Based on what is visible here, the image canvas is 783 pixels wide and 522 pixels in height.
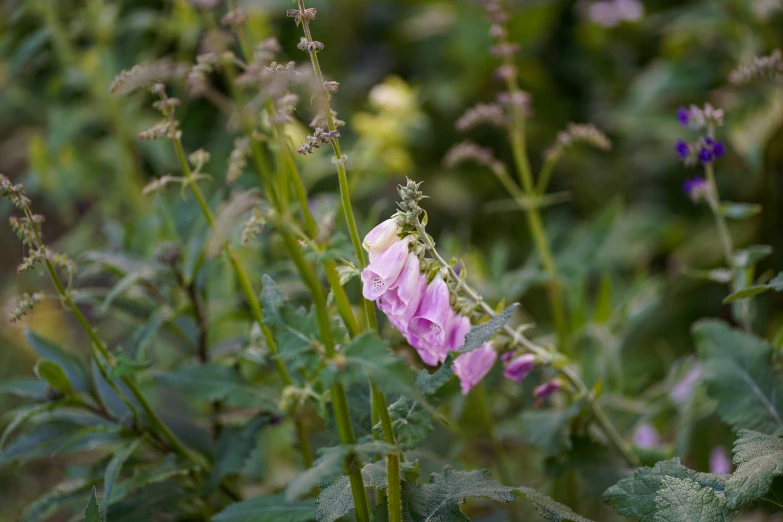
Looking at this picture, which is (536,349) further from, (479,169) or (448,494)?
(479,169)

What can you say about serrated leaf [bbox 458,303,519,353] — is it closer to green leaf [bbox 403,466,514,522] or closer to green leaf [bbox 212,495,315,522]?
green leaf [bbox 403,466,514,522]

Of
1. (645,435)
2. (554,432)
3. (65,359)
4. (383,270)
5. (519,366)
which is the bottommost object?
(645,435)

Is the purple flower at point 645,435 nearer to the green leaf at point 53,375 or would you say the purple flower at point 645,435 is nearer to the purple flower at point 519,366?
the purple flower at point 519,366

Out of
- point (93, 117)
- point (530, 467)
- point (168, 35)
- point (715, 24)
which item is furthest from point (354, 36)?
point (530, 467)

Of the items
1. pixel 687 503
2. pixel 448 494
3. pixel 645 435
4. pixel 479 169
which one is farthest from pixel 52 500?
pixel 479 169

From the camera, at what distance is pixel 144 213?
171 cm

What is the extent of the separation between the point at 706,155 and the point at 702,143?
21 mm

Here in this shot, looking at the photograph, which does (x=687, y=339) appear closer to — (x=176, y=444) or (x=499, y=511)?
(x=499, y=511)

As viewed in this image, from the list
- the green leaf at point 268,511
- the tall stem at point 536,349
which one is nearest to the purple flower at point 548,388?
the tall stem at point 536,349

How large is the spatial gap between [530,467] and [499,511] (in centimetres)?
33

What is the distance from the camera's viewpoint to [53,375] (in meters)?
0.86

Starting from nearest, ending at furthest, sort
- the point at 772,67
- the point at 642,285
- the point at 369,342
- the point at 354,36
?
the point at 369,342 < the point at 772,67 < the point at 642,285 < the point at 354,36

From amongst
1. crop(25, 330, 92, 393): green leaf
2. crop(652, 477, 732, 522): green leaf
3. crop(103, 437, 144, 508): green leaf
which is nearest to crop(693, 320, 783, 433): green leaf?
crop(652, 477, 732, 522): green leaf

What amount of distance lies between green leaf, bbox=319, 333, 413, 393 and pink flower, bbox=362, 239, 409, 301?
7cm
